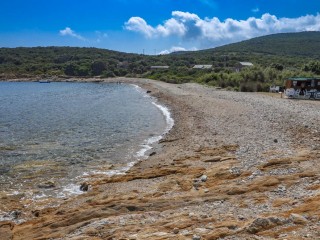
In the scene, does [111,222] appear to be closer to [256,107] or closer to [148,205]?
[148,205]

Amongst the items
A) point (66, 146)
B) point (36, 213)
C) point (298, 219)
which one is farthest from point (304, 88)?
point (36, 213)

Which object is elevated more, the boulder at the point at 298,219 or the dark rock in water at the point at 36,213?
the boulder at the point at 298,219

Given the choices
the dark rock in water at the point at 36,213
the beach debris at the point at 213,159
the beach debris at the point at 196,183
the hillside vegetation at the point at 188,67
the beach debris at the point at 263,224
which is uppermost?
the hillside vegetation at the point at 188,67

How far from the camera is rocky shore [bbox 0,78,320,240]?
736 centimetres

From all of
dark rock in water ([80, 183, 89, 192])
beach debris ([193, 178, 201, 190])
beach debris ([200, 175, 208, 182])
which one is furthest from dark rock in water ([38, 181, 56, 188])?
beach debris ([200, 175, 208, 182])

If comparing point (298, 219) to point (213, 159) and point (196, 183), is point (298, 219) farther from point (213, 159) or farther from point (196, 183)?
point (213, 159)

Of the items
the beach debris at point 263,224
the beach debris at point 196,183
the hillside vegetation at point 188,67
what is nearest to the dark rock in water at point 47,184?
the beach debris at point 196,183

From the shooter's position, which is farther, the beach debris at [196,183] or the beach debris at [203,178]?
the beach debris at [203,178]

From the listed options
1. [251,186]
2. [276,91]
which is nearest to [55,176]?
[251,186]

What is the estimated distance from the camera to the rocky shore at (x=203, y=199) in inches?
290

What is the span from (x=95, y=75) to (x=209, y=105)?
109693 millimetres

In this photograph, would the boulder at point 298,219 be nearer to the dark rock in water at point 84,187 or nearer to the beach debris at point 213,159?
the beach debris at point 213,159

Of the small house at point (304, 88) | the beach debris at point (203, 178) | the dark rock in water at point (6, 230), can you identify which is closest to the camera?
the dark rock in water at point (6, 230)

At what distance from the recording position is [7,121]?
31.2m
